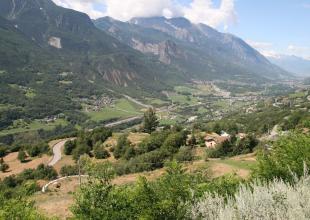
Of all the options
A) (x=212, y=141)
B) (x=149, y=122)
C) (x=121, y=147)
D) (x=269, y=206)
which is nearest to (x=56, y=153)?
(x=121, y=147)

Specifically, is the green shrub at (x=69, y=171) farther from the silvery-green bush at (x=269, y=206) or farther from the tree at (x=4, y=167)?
the silvery-green bush at (x=269, y=206)

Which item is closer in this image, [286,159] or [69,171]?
[286,159]

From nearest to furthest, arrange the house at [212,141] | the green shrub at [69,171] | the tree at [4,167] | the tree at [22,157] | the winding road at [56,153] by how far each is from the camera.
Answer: the green shrub at [69,171] → the house at [212,141] → the winding road at [56,153] → the tree at [4,167] → the tree at [22,157]

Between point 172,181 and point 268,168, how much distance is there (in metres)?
12.1

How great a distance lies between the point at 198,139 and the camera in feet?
282

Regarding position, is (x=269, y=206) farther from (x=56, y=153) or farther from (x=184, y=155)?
(x=56, y=153)

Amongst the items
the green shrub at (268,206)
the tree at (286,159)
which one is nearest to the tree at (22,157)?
the tree at (286,159)

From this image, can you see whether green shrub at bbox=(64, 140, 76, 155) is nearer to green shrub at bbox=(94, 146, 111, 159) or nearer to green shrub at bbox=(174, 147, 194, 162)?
green shrub at bbox=(94, 146, 111, 159)

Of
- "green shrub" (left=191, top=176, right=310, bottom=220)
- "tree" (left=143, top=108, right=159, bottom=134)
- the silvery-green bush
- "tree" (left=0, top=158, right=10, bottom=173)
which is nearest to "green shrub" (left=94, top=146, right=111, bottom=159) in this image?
"tree" (left=0, top=158, right=10, bottom=173)

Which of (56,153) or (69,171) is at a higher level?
(69,171)

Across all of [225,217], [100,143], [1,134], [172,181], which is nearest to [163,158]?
[100,143]

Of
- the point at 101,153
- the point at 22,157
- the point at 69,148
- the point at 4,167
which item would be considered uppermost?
the point at 101,153

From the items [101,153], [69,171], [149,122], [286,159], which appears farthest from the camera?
[149,122]

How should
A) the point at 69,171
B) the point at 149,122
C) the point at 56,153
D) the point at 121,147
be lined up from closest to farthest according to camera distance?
the point at 69,171 → the point at 121,147 → the point at 56,153 → the point at 149,122
